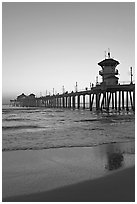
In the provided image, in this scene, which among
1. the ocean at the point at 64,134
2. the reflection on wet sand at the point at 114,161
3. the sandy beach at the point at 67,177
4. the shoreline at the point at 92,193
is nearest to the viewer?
the shoreline at the point at 92,193

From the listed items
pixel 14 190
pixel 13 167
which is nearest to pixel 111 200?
pixel 14 190

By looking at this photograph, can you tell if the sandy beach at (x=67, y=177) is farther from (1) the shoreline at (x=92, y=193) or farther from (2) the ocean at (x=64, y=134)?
(2) the ocean at (x=64, y=134)

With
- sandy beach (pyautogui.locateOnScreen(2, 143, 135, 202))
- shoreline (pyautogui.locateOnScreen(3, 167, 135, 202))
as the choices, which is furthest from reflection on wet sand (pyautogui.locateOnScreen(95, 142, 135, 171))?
shoreline (pyautogui.locateOnScreen(3, 167, 135, 202))

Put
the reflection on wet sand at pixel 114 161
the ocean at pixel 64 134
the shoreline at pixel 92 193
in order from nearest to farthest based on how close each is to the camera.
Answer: the shoreline at pixel 92 193, the reflection on wet sand at pixel 114 161, the ocean at pixel 64 134

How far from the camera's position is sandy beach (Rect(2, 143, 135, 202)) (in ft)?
14.9

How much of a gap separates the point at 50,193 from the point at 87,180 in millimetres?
1125

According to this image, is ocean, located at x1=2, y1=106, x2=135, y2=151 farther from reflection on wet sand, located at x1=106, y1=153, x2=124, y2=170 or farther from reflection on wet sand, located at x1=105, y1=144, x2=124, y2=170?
reflection on wet sand, located at x1=106, y1=153, x2=124, y2=170

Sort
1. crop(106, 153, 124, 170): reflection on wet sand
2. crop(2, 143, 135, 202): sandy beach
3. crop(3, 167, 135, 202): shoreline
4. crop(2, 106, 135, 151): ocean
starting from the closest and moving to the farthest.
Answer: crop(3, 167, 135, 202): shoreline, crop(2, 143, 135, 202): sandy beach, crop(106, 153, 124, 170): reflection on wet sand, crop(2, 106, 135, 151): ocean

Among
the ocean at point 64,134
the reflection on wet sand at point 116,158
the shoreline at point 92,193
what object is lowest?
the ocean at point 64,134

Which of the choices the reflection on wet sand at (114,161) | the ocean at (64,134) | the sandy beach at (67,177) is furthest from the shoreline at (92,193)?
the ocean at (64,134)

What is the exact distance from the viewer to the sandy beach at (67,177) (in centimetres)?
453

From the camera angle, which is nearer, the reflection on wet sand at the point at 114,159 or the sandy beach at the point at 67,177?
the sandy beach at the point at 67,177

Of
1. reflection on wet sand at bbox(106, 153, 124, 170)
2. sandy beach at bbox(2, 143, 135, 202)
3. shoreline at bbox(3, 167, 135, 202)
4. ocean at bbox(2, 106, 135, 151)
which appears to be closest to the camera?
shoreline at bbox(3, 167, 135, 202)

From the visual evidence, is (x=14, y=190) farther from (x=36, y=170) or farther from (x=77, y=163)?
(x=77, y=163)
